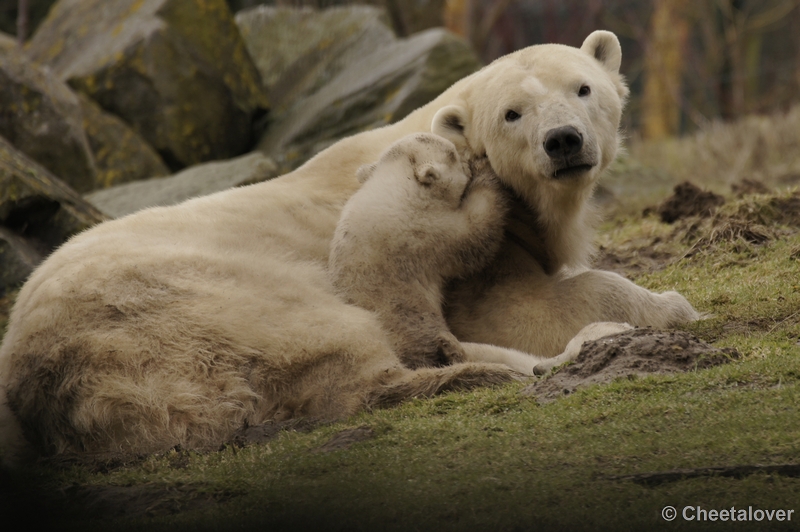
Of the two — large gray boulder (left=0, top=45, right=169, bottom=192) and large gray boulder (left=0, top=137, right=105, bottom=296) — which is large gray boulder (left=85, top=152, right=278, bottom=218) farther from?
large gray boulder (left=0, top=137, right=105, bottom=296)

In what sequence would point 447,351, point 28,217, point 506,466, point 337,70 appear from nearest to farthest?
point 506,466 < point 447,351 < point 28,217 < point 337,70

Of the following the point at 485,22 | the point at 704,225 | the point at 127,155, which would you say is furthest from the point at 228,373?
the point at 485,22

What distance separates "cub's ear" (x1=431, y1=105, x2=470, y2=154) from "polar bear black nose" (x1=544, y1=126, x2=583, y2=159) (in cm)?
57

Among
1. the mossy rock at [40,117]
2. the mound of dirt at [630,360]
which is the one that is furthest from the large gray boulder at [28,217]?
the mound of dirt at [630,360]

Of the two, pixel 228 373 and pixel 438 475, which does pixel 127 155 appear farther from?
pixel 438 475

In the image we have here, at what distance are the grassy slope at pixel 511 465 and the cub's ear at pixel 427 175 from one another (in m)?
1.03

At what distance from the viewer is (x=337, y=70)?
10.0 metres

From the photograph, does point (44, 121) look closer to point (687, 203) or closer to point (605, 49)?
point (605, 49)

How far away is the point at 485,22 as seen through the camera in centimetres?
1574

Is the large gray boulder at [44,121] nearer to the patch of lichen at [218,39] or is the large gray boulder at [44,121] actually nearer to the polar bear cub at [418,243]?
the patch of lichen at [218,39]

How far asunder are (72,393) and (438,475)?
1440 millimetres

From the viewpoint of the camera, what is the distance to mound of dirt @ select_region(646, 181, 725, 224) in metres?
5.89

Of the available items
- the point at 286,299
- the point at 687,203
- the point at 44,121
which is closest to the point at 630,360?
the point at 286,299

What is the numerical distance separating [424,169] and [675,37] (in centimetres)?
1403
